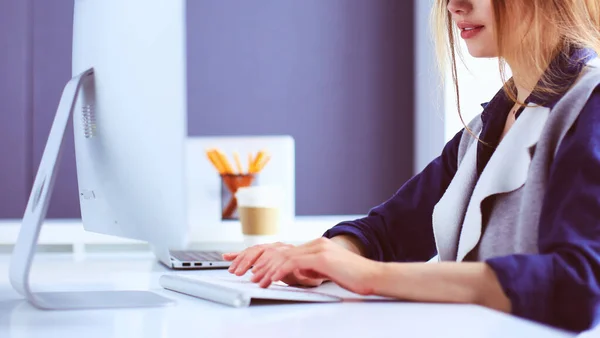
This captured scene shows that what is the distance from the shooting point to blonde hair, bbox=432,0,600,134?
1072 mm

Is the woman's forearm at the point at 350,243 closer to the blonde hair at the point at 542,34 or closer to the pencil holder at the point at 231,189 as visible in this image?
the blonde hair at the point at 542,34

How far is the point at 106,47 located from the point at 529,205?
0.61 m

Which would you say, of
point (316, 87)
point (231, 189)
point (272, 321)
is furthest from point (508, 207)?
point (316, 87)

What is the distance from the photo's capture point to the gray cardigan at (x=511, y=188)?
985 mm

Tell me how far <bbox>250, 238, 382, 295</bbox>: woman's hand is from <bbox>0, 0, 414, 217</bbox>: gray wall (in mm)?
1976

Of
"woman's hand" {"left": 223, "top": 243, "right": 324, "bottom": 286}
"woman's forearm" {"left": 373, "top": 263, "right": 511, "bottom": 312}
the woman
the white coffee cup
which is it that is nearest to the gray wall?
the white coffee cup

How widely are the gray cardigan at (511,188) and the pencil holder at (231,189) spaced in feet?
2.97

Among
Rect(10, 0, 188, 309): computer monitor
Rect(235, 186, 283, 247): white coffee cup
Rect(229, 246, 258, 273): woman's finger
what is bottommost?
Rect(235, 186, 283, 247): white coffee cup

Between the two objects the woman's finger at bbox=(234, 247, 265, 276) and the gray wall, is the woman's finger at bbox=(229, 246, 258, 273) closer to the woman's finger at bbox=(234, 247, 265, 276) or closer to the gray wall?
the woman's finger at bbox=(234, 247, 265, 276)

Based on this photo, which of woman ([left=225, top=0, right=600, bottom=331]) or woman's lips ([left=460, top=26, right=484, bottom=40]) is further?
woman's lips ([left=460, top=26, right=484, bottom=40])

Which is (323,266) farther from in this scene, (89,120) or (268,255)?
(89,120)

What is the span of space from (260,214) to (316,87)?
1.35m

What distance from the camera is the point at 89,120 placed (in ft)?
3.46

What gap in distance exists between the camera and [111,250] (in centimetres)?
192
